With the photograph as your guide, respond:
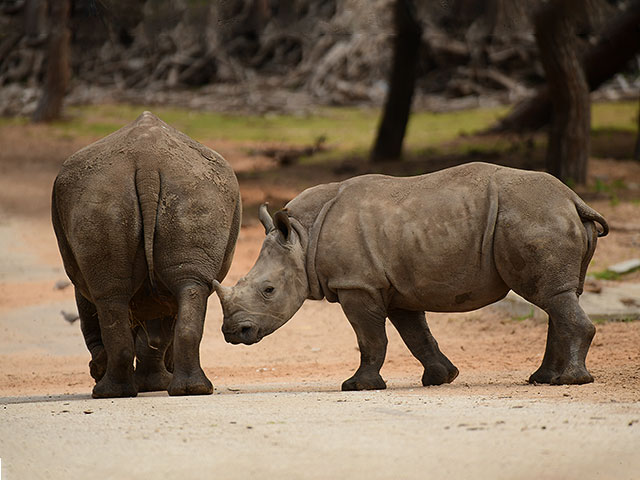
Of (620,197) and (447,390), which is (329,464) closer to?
(447,390)

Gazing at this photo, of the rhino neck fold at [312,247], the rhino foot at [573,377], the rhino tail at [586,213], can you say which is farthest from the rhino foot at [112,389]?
the rhino tail at [586,213]

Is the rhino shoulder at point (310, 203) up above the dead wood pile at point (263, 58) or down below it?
above

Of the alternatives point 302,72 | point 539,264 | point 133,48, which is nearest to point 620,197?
point 539,264

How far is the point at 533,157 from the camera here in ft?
60.3

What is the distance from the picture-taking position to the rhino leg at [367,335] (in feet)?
24.0

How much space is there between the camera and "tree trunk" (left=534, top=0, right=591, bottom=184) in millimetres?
15320

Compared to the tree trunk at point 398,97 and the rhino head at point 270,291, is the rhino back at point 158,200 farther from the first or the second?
the tree trunk at point 398,97

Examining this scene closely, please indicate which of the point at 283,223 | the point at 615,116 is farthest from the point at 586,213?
the point at 615,116

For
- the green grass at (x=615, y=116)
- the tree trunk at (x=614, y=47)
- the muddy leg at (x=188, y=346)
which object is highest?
the muddy leg at (x=188, y=346)

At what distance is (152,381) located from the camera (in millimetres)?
7996

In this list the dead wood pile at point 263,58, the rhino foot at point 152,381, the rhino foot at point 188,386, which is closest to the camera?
the rhino foot at point 188,386

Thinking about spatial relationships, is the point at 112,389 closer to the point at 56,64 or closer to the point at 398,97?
the point at 398,97

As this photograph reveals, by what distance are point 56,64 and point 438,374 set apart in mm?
18034

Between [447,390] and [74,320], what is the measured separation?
215 inches
